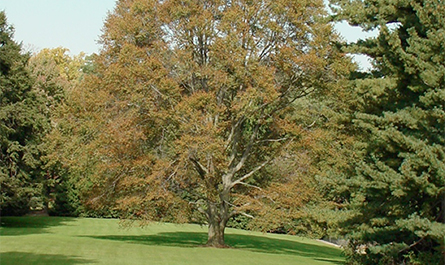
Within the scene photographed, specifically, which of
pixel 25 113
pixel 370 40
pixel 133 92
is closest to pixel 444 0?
pixel 370 40

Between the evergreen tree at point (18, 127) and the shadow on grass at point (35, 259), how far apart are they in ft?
47.3

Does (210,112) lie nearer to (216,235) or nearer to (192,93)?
(192,93)

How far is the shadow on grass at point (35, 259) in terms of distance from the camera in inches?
606

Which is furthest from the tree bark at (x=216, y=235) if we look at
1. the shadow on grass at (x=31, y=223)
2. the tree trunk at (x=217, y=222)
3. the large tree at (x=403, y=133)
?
the shadow on grass at (x=31, y=223)

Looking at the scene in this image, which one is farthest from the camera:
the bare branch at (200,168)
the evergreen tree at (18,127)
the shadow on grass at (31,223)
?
the shadow on grass at (31,223)

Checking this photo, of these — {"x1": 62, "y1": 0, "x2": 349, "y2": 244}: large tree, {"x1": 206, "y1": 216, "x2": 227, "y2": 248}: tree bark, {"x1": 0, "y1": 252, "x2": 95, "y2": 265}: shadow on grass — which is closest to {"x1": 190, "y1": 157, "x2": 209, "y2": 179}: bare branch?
{"x1": 62, "y1": 0, "x2": 349, "y2": 244}: large tree

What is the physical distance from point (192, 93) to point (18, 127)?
472 inches

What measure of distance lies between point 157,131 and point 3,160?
35.3ft

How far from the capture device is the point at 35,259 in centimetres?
1627

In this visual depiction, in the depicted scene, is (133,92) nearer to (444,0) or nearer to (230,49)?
(230,49)

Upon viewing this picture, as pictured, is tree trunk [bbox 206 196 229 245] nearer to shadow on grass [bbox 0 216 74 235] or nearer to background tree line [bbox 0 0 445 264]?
background tree line [bbox 0 0 445 264]

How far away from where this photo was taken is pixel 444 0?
44.8 ft

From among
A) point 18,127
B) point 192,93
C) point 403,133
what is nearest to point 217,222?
point 192,93

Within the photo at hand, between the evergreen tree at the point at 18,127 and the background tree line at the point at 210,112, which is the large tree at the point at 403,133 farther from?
the evergreen tree at the point at 18,127
